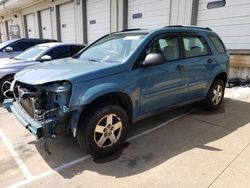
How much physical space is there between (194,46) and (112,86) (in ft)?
7.11

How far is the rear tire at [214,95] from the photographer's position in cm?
482

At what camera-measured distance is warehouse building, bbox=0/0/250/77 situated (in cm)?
732

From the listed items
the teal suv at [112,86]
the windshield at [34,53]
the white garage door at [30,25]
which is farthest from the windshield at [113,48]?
the white garage door at [30,25]

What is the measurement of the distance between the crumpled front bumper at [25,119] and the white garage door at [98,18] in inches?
363

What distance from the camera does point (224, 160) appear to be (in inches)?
121

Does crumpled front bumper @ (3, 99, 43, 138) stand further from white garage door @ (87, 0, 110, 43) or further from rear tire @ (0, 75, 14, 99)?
white garage door @ (87, 0, 110, 43)

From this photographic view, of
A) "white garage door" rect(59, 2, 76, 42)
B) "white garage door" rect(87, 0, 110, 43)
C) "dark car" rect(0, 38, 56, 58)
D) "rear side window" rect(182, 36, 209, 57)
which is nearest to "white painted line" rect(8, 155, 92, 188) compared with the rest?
"rear side window" rect(182, 36, 209, 57)

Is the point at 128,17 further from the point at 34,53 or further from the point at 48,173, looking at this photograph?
the point at 48,173

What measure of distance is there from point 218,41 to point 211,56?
1.97ft

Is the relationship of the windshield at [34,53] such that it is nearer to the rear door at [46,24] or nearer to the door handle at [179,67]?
the door handle at [179,67]

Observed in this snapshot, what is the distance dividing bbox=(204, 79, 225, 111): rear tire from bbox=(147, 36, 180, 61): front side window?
137 centimetres

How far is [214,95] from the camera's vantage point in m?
4.93

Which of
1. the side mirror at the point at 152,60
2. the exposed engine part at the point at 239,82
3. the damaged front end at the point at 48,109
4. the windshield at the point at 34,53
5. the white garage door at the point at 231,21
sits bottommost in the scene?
the exposed engine part at the point at 239,82

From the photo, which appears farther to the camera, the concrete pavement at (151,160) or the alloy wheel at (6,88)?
the alloy wheel at (6,88)
